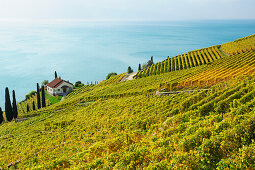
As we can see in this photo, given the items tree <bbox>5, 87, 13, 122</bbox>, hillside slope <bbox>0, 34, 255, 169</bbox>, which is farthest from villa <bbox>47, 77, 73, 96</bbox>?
hillside slope <bbox>0, 34, 255, 169</bbox>

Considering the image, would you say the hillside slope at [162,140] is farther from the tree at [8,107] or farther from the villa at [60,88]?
the villa at [60,88]

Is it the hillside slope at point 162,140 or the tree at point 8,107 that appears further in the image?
the tree at point 8,107

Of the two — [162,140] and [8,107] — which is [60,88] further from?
[162,140]

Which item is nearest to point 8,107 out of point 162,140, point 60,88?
point 60,88

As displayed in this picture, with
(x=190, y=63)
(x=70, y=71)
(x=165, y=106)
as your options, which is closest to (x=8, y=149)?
(x=165, y=106)

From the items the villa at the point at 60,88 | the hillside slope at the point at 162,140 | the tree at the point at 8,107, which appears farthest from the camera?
the villa at the point at 60,88

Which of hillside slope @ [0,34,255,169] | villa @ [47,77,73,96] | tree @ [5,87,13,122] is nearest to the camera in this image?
hillside slope @ [0,34,255,169]

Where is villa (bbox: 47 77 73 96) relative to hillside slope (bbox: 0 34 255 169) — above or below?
below

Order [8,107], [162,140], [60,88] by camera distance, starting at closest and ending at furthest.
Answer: [162,140], [8,107], [60,88]

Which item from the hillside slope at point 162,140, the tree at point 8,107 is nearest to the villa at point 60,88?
the tree at point 8,107

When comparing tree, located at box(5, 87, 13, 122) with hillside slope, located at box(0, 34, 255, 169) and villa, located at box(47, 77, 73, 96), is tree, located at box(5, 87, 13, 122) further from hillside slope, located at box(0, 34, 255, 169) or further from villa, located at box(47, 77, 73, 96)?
hillside slope, located at box(0, 34, 255, 169)

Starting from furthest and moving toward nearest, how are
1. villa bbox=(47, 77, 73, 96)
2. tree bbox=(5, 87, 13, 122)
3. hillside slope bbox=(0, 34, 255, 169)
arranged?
villa bbox=(47, 77, 73, 96) → tree bbox=(5, 87, 13, 122) → hillside slope bbox=(0, 34, 255, 169)

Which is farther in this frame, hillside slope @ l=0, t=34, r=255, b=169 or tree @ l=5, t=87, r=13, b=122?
tree @ l=5, t=87, r=13, b=122

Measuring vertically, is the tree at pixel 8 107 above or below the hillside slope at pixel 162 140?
below
